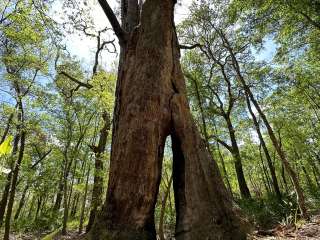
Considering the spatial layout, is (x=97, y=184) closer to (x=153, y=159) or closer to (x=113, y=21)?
(x=113, y=21)

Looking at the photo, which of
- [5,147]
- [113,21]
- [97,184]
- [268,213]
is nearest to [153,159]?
[113,21]

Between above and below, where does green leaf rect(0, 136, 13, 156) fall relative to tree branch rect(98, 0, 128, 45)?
below

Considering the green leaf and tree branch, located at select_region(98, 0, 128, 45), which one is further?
tree branch, located at select_region(98, 0, 128, 45)

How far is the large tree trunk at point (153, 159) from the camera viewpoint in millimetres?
3463

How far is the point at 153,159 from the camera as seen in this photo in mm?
3711

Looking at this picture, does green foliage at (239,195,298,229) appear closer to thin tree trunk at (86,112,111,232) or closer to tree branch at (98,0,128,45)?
thin tree trunk at (86,112,111,232)

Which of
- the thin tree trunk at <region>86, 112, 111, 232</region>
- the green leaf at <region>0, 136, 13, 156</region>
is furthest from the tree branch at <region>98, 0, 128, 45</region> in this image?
the thin tree trunk at <region>86, 112, 111, 232</region>

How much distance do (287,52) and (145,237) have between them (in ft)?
37.5

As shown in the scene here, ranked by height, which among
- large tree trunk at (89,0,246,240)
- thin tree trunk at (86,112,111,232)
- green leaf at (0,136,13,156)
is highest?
thin tree trunk at (86,112,111,232)

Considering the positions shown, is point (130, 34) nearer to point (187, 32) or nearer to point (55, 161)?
point (187, 32)

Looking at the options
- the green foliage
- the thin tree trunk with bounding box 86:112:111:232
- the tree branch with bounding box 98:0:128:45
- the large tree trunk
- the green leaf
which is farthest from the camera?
the thin tree trunk with bounding box 86:112:111:232

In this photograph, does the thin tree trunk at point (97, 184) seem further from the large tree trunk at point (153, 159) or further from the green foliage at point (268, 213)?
the large tree trunk at point (153, 159)

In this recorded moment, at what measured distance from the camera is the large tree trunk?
11.4ft

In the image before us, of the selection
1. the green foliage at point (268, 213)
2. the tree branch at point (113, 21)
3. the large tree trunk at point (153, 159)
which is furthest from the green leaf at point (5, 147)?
the green foliage at point (268, 213)
